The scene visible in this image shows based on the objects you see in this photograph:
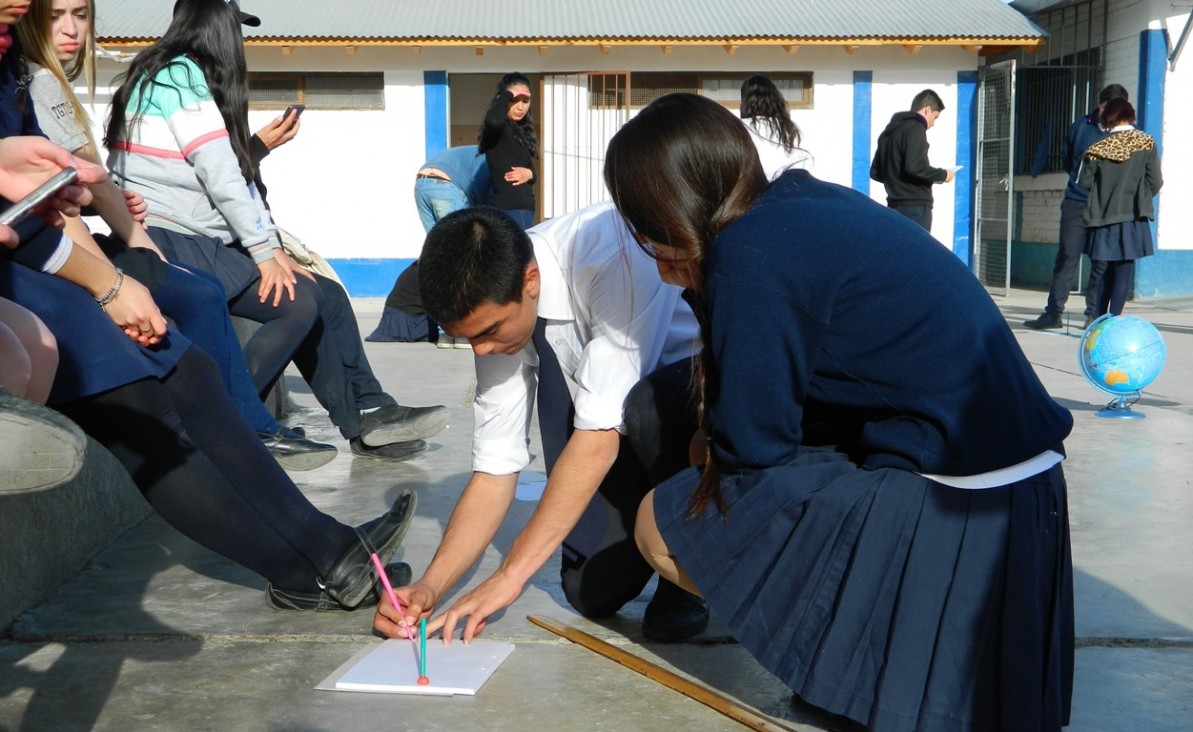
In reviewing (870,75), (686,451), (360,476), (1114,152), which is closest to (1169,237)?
(870,75)

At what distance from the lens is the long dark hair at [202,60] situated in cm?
370

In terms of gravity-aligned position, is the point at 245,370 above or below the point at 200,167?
below

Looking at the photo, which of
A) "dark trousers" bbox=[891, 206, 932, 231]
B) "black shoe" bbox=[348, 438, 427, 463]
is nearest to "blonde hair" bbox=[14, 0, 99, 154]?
"black shoe" bbox=[348, 438, 427, 463]

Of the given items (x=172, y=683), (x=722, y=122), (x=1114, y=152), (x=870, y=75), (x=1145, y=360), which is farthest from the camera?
(x=870, y=75)

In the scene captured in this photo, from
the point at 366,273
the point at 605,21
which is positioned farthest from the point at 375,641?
the point at 605,21

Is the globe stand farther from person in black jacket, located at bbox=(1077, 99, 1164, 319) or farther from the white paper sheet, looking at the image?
the white paper sheet

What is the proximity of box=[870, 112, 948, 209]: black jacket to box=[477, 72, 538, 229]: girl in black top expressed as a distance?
92.9 inches

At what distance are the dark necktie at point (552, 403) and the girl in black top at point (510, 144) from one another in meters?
5.25

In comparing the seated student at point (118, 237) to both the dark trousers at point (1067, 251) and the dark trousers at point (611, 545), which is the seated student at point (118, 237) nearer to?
the dark trousers at point (611, 545)

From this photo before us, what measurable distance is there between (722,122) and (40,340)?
3.83 ft

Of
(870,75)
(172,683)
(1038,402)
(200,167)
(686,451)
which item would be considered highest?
(870,75)

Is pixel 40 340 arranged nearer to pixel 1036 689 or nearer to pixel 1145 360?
pixel 1036 689

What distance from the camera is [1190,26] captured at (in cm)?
1141

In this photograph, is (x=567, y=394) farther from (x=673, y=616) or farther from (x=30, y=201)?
(x=30, y=201)
